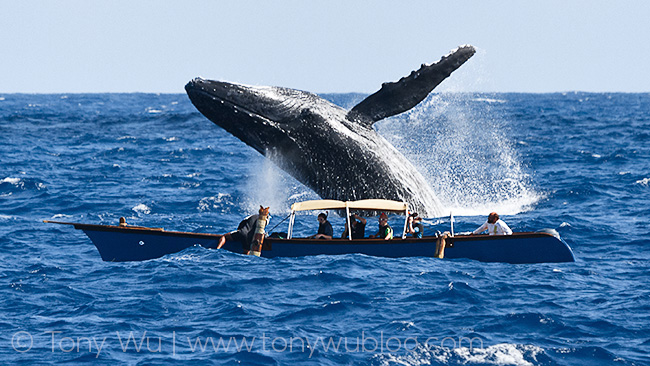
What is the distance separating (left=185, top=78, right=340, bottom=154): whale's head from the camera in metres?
16.5

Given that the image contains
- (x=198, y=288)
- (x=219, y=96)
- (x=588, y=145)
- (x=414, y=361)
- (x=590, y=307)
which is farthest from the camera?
(x=588, y=145)

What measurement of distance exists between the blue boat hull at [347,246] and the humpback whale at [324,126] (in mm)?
2494

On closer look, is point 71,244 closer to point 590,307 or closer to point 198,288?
point 198,288

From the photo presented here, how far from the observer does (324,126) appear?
55.0 feet

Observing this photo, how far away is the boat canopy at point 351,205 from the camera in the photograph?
15.4m

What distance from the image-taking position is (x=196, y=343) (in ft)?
35.3

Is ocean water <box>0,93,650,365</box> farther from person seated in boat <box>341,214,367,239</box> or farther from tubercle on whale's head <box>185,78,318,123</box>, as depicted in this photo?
tubercle on whale's head <box>185,78,318,123</box>

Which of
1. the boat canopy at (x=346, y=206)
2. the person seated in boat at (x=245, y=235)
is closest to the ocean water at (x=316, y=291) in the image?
the person seated in boat at (x=245, y=235)

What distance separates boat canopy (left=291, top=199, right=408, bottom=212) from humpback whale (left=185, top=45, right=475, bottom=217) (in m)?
1.57

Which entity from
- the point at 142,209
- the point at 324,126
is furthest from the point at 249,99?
the point at 142,209

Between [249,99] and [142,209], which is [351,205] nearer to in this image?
[249,99]

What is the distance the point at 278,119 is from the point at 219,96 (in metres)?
1.30

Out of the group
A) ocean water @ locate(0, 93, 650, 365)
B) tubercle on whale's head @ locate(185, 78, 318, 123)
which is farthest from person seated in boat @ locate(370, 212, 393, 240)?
tubercle on whale's head @ locate(185, 78, 318, 123)

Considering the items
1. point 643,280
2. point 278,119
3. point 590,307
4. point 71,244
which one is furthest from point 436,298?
point 71,244
